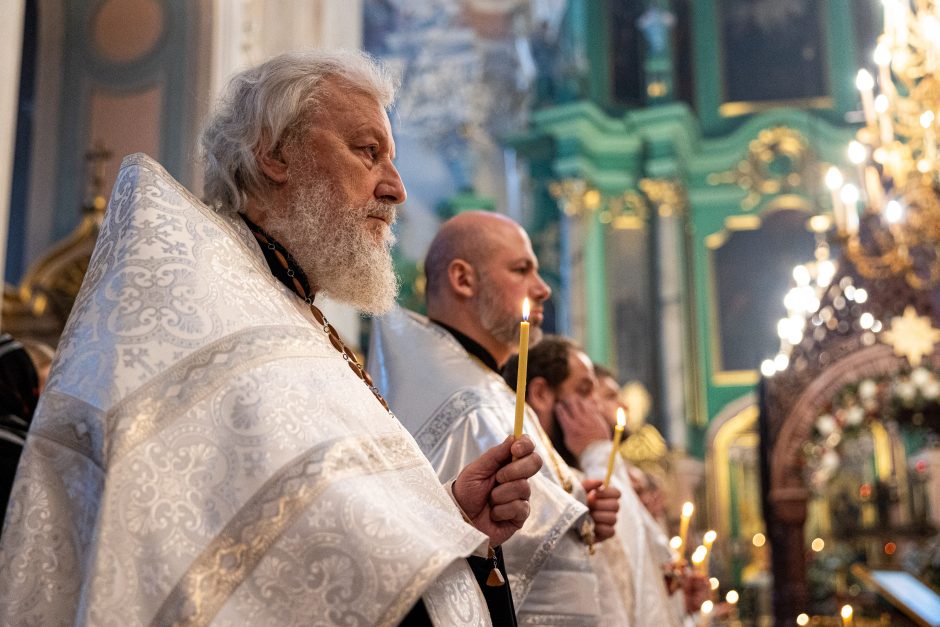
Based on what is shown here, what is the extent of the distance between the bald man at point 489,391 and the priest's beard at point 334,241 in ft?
2.35

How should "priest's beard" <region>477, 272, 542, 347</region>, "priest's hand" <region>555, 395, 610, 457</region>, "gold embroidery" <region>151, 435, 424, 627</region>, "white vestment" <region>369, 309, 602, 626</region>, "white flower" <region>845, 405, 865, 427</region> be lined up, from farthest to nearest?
"white flower" <region>845, 405, 865, 427</region> < "priest's hand" <region>555, 395, 610, 457</region> < "priest's beard" <region>477, 272, 542, 347</region> < "white vestment" <region>369, 309, 602, 626</region> < "gold embroidery" <region>151, 435, 424, 627</region>

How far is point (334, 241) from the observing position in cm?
217

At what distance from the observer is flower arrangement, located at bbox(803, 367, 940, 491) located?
25.7 ft

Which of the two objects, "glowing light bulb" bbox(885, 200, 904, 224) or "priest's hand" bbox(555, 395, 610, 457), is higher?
"glowing light bulb" bbox(885, 200, 904, 224)

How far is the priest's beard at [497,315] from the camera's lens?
10.5 ft

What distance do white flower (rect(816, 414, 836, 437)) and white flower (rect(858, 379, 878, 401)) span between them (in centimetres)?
27

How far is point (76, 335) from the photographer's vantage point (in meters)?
1.66

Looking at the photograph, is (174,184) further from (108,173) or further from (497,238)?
(108,173)

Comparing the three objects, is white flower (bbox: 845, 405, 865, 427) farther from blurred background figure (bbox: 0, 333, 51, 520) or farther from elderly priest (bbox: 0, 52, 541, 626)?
elderly priest (bbox: 0, 52, 541, 626)

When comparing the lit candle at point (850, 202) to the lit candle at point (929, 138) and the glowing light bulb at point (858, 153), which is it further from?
the lit candle at point (929, 138)

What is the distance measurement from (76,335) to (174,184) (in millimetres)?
339

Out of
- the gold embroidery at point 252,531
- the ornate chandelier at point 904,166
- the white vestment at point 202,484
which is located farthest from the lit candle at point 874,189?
the gold embroidery at point 252,531

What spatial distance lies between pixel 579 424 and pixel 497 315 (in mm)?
700

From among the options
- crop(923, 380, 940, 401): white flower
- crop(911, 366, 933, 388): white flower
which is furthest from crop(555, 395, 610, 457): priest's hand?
crop(923, 380, 940, 401): white flower
